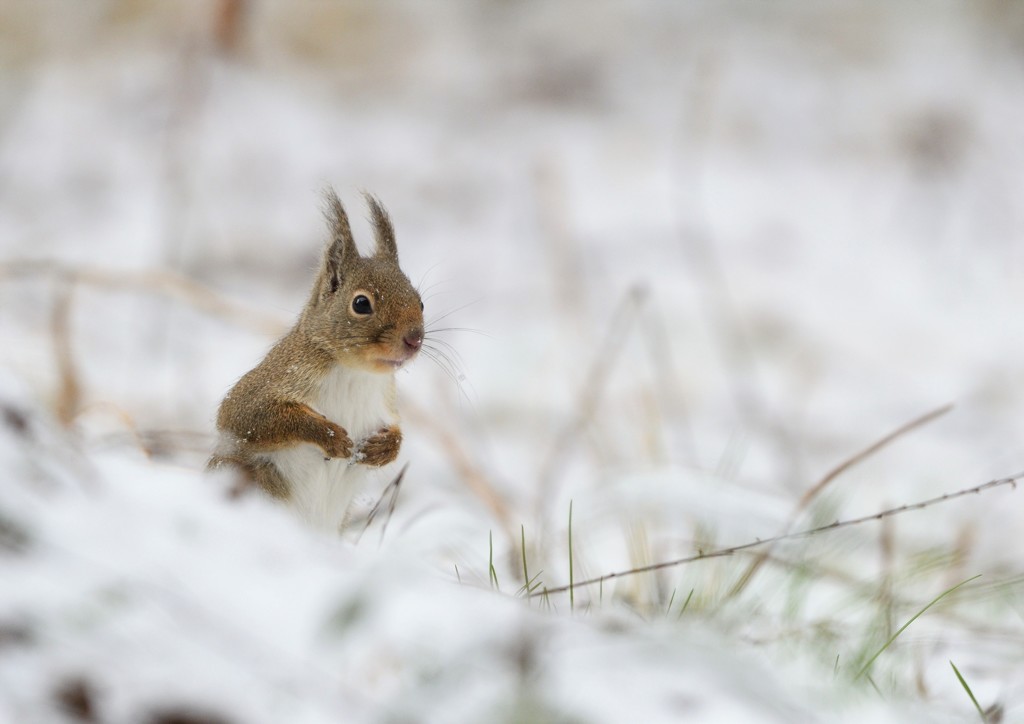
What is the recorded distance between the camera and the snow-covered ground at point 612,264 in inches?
55.1

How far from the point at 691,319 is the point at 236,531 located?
9.93 feet

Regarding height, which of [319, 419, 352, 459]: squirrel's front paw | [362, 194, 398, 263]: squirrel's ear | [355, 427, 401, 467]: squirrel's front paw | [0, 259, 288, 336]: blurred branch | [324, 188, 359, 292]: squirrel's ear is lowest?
[319, 419, 352, 459]: squirrel's front paw

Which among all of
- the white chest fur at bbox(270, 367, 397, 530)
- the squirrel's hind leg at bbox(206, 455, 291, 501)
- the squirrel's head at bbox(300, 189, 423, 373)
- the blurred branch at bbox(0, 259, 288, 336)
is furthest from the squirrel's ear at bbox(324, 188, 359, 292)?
the blurred branch at bbox(0, 259, 288, 336)

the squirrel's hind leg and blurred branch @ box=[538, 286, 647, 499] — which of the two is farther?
blurred branch @ box=[538, 286, 647, 499]

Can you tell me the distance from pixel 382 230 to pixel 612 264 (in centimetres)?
265

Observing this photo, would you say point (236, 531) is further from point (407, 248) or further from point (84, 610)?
point (407, 248)

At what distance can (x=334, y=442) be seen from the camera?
3.77ft

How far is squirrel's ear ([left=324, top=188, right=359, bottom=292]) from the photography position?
1227mm

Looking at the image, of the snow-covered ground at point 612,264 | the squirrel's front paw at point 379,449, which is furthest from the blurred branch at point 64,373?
the squirrel's front paw at point 379,449

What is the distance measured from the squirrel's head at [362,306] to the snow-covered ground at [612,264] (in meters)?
0.14

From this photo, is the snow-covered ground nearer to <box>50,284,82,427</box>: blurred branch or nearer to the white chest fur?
<box>50,284,82,427</box>: blurred branch

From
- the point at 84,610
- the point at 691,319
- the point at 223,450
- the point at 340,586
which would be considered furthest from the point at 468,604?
the point at 691,319

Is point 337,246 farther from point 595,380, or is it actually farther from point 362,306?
point 595,380

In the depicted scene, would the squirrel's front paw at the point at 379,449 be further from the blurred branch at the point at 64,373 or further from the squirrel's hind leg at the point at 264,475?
the blurred branch at the point at 64,373
